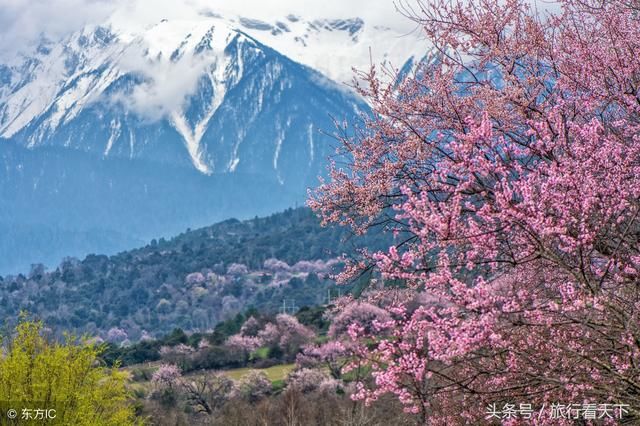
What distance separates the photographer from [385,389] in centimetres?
907

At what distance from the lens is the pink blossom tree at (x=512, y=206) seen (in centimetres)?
853

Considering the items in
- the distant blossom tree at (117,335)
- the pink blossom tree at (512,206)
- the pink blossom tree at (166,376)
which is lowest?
the pink blossom tree at (512,206)

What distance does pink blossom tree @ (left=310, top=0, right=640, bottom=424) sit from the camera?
28.0ft

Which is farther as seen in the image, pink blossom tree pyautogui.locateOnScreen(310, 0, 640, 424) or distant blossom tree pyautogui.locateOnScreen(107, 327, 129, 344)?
distant blossom tree pyautogui.locateOnScreen(107, 327, 129, 344)

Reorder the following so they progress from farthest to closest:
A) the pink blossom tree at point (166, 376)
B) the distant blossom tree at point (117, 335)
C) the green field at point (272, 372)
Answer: the distant blossom tree at point (117, 335) < the green field at point (272, 372) < the pink blossom tree at point (166, 376)

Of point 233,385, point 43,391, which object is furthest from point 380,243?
point 43,391

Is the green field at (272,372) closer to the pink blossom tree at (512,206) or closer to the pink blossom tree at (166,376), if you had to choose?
the pink blossom tree at (166,376)

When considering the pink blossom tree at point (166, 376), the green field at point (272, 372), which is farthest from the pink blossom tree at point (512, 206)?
the green field at point (272, 372)

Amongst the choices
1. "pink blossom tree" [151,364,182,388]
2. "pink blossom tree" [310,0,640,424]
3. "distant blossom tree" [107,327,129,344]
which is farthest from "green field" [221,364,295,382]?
"distant blossom tree" [107,327,129,344]

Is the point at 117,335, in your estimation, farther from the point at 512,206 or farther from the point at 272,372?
the point at 512,206

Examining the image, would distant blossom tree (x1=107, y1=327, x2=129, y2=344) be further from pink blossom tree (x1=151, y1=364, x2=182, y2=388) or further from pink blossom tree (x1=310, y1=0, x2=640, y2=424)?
pink blossom tree (x1=310, y1=0, x2=640, y2=424)

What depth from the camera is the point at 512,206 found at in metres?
8.38

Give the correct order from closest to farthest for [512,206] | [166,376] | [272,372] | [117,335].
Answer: [512,206], [166,376], [272,372], [117,335]

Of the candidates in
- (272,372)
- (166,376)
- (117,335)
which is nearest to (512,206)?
(166,376)
